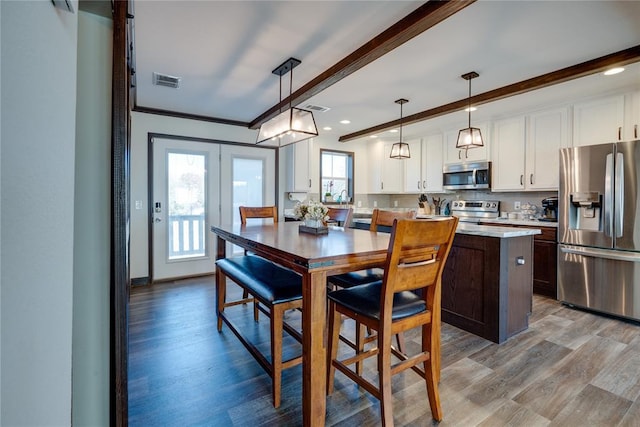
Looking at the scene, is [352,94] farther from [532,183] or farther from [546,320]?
[546,320]

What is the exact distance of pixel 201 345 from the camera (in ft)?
7.88

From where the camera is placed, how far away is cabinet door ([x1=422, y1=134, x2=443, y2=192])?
5.17 metres

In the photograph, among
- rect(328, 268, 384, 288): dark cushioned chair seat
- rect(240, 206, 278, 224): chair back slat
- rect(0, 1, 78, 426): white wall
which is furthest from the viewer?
rect(240, 206, 278, 224): chair back slat

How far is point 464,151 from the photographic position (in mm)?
4750

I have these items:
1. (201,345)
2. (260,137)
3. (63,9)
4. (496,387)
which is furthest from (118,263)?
(260,137)

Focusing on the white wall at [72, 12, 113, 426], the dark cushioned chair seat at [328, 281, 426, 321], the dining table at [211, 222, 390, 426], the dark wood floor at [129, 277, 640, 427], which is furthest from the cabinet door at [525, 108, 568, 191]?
the white wall at [72, 12, 113, 426]

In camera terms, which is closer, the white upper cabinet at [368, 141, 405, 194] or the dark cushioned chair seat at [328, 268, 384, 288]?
the dark cushioned chair seat at [328, 268, 384, 288]

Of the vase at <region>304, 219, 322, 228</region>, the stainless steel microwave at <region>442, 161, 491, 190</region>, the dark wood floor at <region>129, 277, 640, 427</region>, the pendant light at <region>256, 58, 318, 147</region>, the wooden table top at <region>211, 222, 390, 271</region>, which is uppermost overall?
the pendant light at <region>256, 58, 318, 147</region>

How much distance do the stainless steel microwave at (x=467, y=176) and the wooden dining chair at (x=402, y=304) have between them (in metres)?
3.40

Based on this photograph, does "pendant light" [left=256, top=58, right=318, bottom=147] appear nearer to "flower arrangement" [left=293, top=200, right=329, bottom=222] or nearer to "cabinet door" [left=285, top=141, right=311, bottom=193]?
"flower arrangement" [left=293, top=200, right=329, bottom=222]

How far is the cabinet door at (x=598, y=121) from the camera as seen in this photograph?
10.8 ft

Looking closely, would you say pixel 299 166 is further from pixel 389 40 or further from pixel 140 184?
pixel 389 40

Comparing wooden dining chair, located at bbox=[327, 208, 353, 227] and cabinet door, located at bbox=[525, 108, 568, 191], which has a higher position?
cabinet door, located at bbox=[525, 108, 568, 191]

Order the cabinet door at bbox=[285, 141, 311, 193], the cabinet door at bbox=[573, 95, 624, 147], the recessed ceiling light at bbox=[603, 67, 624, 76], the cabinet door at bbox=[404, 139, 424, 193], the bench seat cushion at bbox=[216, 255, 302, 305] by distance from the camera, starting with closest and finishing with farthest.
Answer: the bench seat cushion at bbox=[216, 255, 302, 305] < the recessed ceiling light at bbox=[603, 67, 624, 76] < the cabinet door at bbox=[573, 95, 624, 147] < the cabinet door at bbox=[285, 141, 311, 193] < the cabinet door at bbox=[404, 139, 424, 193]
